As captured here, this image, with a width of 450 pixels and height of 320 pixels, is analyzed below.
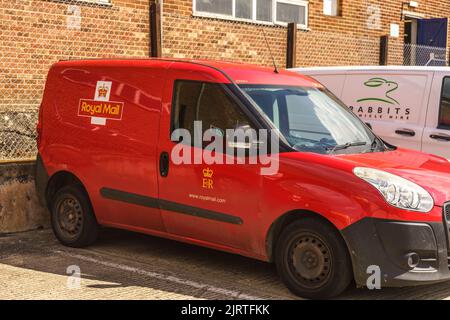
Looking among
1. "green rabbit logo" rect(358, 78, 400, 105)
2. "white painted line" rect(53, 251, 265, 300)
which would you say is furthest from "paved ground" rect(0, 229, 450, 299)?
"green rabbit logo" rect(358, 78, 400, 105)

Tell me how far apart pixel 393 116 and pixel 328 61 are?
24.6 feet

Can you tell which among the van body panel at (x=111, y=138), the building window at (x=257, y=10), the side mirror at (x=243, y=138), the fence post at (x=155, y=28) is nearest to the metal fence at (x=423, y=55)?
the building window at (x=257, y=10)

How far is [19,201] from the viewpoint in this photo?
752cm

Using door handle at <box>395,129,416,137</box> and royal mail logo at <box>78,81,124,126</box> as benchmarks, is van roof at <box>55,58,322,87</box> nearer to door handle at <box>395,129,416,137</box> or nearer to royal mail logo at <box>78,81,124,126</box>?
royal mail logo at <box>78,81,124,126</box>

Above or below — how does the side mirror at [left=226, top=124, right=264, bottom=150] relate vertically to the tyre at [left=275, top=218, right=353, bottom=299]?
above

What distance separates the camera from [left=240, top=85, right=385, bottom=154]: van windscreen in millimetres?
5578

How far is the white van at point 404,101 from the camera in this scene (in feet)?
25.4

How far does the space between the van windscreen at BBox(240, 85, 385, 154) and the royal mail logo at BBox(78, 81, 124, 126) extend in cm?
133

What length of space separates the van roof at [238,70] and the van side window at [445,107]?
6.75ft

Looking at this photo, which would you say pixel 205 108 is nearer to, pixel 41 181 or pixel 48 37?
pixel 41 181

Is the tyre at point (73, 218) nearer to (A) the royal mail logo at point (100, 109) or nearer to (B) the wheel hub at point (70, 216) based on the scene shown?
(B) the wheel hub at point (70, 216)

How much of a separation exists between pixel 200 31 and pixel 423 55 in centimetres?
811
